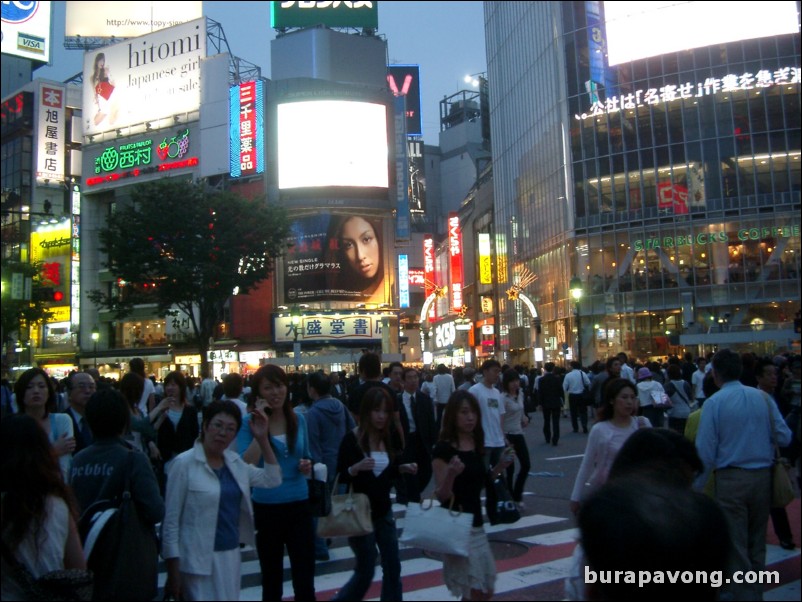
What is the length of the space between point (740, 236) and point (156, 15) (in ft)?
131

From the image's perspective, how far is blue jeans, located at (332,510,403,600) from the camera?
5.67 m

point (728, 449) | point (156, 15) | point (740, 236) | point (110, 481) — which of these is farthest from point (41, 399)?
point (156, 15)

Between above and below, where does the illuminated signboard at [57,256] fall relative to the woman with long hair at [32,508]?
above

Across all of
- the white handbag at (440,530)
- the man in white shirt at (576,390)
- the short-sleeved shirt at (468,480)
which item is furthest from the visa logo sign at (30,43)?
the man in white shirt at (576,390)

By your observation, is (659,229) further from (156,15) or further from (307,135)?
(156,15)

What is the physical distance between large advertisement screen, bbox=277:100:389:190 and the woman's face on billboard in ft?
8.01

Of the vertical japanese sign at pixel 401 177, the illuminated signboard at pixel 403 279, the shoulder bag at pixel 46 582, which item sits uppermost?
the vertical japanese sign at pixel 401 177

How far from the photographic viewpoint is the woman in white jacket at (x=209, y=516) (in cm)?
436

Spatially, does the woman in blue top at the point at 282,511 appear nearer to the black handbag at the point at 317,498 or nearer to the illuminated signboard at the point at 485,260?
the black handbag at the point at 317,498

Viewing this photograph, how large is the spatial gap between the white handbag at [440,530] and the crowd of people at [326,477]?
0.09 m

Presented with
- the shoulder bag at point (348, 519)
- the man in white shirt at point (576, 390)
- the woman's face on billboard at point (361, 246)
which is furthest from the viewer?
the woman's face on billboard at point (361, 246)

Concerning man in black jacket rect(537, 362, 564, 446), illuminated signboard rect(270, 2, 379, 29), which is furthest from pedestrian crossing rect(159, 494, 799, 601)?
illuminated signboard rect(270, 2, 379, 29)

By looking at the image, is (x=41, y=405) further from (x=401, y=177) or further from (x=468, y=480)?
(x=401, y=177)

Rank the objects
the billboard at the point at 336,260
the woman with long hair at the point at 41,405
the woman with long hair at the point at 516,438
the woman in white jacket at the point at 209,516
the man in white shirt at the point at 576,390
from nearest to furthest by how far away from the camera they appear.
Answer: the woman in white jacket at the point at 209,516 < the woman with long hair at the point at 41,405 < the woman with long hair at the point at 516,438 < the man in white shirt at the point at 576,390 < the billboard at the point at 336,260
